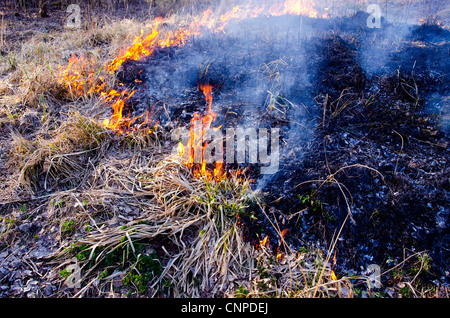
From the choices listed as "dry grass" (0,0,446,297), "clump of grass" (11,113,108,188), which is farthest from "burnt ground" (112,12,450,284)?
"clump of grass" (11,113,108,188)

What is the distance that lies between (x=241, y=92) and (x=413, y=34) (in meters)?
3.78

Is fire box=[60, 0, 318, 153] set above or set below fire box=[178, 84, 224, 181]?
above

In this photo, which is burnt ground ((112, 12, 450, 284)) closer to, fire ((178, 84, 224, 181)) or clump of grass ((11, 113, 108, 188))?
fire ((178, 84, 224, 181))

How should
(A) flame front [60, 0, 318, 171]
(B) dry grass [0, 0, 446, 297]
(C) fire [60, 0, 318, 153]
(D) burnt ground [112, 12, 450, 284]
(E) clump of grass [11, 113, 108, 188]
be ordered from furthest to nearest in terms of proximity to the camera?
(C) fire [60, 0, 318, 153] < (A) flame front [60, 0, 318, 171] < (E) clump of grass [11, 113, 108, 188] < (D) burnt ground [112, 12, 450, 284] < (B) dry grass [0, 0, 446, 297]

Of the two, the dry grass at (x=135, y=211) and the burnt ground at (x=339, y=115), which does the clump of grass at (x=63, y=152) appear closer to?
the dry grass at (x=135, y=211)

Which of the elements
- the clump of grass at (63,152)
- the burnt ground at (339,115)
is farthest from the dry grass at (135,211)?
the burnt ground at (339,115)

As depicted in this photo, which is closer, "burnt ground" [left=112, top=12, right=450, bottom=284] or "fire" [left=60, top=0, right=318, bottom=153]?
"burnt ground" [left=112, top=12, right=450, bottom=284]

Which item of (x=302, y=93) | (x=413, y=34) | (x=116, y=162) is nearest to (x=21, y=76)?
(x=116, y=162)

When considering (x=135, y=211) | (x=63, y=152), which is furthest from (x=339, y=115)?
(x=63, y=152)

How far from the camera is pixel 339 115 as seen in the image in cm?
284

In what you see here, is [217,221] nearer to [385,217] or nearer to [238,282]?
[238,282]

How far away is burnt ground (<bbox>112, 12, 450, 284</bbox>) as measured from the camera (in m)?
1.93

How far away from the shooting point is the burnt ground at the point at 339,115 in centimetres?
193

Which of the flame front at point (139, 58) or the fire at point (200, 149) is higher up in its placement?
the flame front at point (139, 58)
